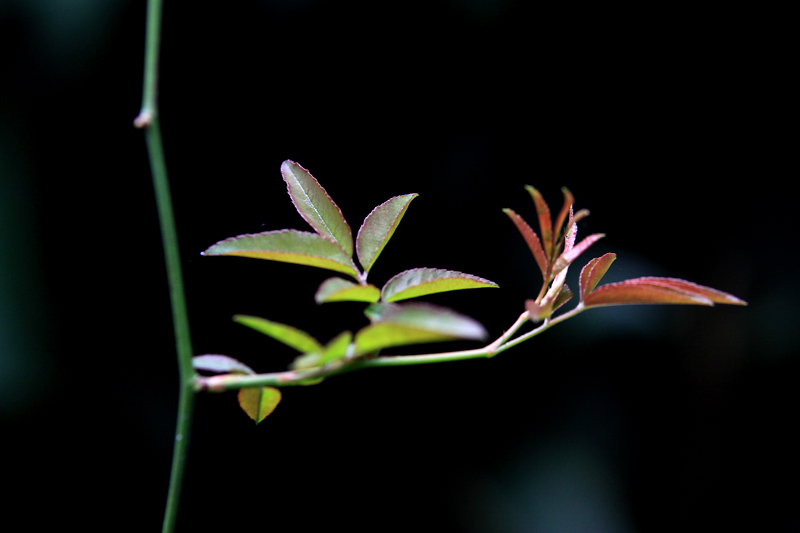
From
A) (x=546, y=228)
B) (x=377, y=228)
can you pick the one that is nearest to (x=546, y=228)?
(x=546, y=228)

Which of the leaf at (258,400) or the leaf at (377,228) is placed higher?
the leaf at (377,228)

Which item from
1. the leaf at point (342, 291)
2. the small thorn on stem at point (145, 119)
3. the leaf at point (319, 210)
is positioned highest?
the small thorn on stem at point (145, 119)

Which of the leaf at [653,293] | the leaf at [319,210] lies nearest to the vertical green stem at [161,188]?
the leaf at [319,210]

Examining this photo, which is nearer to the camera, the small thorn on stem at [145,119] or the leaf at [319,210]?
the small thorn on stem at [145,119]

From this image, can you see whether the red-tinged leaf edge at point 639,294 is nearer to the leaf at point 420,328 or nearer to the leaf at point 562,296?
the leaf at point 562,296

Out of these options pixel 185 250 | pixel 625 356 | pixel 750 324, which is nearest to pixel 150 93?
pixel 185 250

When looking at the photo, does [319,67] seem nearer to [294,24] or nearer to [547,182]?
[294,24]
